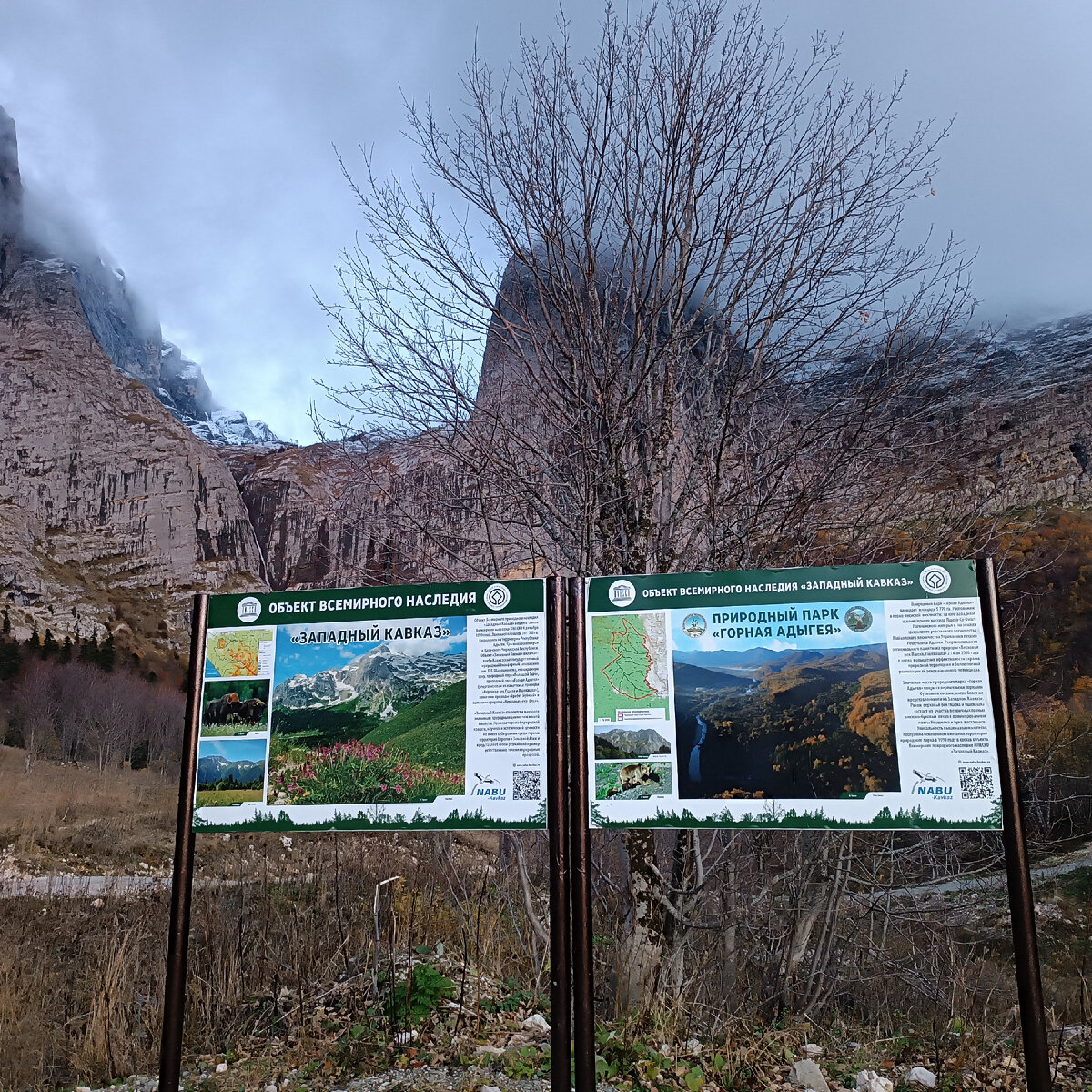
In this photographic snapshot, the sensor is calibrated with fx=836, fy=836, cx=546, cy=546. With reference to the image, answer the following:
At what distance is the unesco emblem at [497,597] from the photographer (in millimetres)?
3408

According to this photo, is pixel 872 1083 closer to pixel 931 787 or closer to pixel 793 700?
pixel 931 787

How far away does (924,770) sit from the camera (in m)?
3.03

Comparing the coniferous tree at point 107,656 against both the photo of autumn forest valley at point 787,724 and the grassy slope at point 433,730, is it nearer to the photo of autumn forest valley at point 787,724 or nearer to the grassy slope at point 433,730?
the grassy slope at point 433,730

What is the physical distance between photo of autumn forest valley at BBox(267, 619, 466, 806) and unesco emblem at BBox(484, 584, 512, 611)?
5.9 inches

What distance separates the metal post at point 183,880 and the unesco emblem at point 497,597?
3.92 ft

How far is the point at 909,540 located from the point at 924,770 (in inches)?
142

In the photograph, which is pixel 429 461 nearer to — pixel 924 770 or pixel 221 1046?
pixel 221 1046

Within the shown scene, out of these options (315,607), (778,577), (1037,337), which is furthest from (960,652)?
(1037,337)

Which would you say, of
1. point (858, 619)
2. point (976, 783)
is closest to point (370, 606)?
point (858, 619)

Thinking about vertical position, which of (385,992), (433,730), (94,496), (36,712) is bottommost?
(385,992)

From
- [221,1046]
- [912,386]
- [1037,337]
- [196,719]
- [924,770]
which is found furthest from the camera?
[1037,337]

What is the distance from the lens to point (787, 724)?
3.18 m

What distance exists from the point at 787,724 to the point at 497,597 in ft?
4.05

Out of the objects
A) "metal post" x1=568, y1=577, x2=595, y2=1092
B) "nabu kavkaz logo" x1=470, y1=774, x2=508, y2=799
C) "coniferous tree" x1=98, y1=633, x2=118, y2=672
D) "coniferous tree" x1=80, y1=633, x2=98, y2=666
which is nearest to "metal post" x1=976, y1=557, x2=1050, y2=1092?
"metal post" x1=568, y1=577, x2=595, y2=1092
